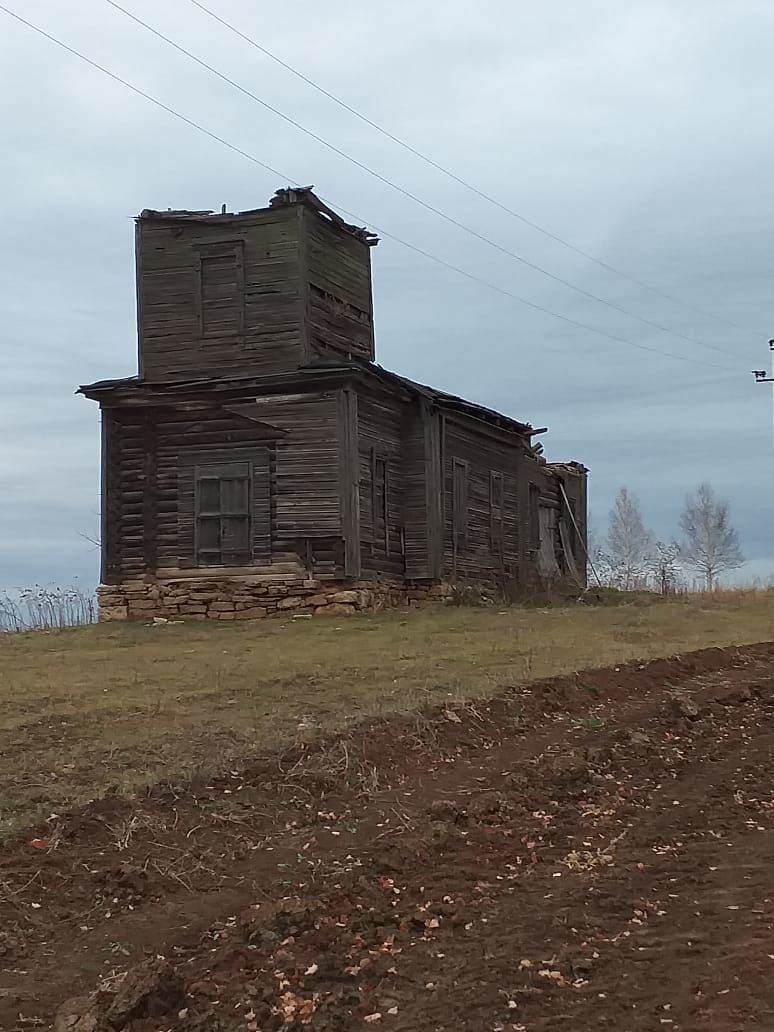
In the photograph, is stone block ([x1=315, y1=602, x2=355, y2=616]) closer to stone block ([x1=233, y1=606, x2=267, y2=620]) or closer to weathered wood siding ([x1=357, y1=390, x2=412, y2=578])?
weathered wood siding ([x1=357, y1=390, x2=412, y2=578])

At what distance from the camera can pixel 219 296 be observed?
82.1 feet

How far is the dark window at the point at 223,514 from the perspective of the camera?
24.0 meters

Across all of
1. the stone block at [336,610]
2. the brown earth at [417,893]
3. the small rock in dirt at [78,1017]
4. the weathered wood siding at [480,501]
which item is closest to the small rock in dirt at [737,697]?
the brown earth at [417,893]

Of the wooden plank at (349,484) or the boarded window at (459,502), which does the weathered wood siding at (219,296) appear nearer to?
the wooden plank at (349,484)

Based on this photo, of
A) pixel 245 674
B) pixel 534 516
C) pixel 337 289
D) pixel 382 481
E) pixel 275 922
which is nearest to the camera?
pixel 275 922

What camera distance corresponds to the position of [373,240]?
27.4 m

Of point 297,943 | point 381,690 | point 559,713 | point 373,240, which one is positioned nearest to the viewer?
point 297,943

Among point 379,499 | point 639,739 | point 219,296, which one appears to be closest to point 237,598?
point 379,499

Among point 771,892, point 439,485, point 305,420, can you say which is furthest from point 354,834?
point 439,485

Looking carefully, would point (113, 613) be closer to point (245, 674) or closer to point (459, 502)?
point (459, 502)

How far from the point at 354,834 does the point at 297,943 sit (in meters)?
2.09

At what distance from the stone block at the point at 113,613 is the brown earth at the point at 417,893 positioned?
591 inches

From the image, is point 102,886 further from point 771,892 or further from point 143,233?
point 143,233

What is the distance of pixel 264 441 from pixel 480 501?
6548 millimetres
